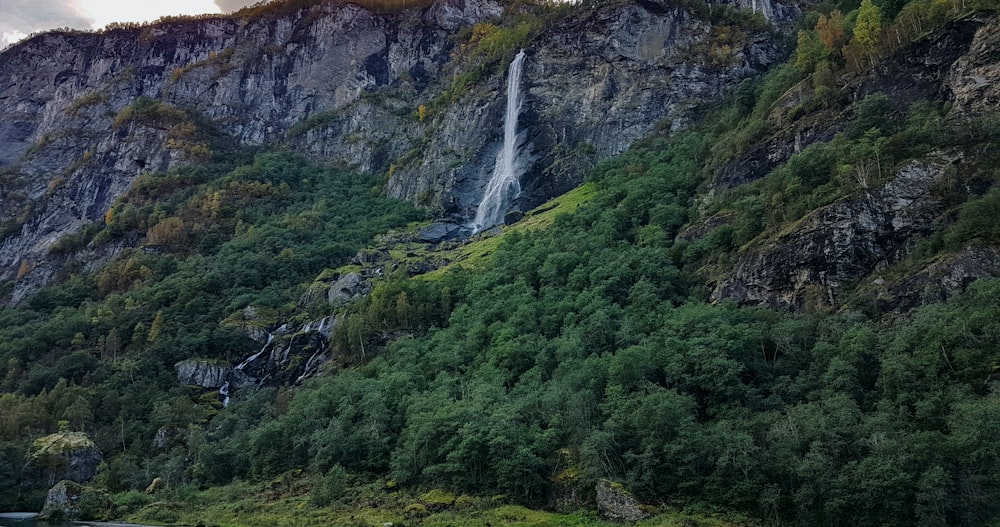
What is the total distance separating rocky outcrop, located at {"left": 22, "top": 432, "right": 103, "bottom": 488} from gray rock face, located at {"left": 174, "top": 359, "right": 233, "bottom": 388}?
635 inches

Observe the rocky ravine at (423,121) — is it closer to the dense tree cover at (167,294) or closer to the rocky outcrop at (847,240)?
the dense tree cover at (167,294)

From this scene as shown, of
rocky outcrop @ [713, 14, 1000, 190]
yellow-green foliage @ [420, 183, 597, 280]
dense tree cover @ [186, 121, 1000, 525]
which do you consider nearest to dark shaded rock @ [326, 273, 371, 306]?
yellow-green foliage @ [420, 183, 597, 280]

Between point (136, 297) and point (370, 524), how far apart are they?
84775 millimetres

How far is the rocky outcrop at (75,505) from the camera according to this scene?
55.4 meters

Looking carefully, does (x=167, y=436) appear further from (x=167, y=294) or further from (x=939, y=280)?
(x=939, y=280)

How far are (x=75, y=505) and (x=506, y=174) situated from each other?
314 feet

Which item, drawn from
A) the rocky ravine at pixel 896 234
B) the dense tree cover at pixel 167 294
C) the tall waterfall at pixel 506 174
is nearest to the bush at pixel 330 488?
the dense tree cover at pixel 167 294

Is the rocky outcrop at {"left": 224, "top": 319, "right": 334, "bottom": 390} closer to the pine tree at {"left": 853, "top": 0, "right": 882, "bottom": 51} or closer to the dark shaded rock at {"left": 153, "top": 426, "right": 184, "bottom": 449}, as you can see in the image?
the dark shaded rock at {"left": 153, "top": 426, "right": 184, "bottom": 449}

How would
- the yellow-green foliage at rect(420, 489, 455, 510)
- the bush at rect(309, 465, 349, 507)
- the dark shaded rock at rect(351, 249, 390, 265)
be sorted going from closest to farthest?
the yellow-green foliage at rect(420, 489, 455, 510) < the bush at rect(309, 465, 349, 507) < the dark shaded rock at rect(351, 249, 390, 265)

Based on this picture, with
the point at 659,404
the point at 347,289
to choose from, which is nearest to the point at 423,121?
the point at 347,289

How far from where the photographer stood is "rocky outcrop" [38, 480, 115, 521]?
5544 centimetres

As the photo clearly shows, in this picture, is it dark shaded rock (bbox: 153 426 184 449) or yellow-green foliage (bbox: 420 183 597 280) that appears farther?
yellow-green foliage (bbox: 420 183 597 280)

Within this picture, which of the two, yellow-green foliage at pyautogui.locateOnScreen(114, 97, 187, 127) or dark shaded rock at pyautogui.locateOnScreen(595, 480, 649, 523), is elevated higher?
yellow-green foliage at pyautogui.locateOnScreen(114, 97, 187, 127)

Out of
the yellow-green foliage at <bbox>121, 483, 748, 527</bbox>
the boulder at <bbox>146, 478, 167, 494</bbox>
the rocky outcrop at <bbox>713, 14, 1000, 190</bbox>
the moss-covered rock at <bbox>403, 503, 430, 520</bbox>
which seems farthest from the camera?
the boulder at <bbox>146, 478, 167, 494</bbox>
